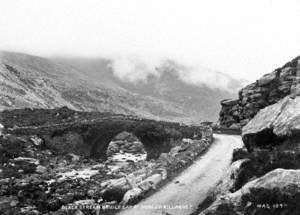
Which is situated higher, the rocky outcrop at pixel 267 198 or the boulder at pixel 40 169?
the rocky outcrop at pixel 267 198

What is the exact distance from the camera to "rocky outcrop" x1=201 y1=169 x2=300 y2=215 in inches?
468

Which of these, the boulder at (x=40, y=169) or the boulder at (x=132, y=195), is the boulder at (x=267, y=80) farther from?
the boulder at (x=132, y=195)

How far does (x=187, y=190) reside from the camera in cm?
2223

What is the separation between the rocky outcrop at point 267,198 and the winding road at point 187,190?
5.38 m

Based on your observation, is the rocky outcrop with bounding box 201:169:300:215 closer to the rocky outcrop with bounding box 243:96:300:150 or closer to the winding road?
the rocky outcrop with bounding box 243:96:300:150

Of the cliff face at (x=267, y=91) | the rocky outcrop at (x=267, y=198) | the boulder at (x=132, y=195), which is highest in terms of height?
the cliff face at (x=267, y=91)

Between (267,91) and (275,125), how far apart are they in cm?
2492

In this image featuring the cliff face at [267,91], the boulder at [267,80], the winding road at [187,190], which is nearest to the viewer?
the winding road at [187,190]

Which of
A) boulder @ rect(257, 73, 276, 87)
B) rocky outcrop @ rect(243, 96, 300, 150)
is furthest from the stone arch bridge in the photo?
rocky outcrop @ rect(243, 96, 300, 150)

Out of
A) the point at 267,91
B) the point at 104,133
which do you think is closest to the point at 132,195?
the point at 267,91

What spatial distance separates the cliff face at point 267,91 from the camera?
113 feet

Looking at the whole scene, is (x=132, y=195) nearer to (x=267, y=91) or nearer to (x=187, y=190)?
(x=187, y=190)

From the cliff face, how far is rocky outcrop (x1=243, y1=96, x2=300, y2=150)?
9548 mm

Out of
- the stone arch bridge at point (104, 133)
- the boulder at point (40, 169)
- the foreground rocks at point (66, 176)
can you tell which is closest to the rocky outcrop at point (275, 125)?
the foreground rocks at point (66, 176)
